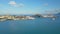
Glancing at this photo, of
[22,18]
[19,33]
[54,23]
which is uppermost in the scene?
[22,18]

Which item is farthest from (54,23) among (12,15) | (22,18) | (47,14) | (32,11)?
(12,15)

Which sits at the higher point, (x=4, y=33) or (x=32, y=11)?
(x=32, y=11)

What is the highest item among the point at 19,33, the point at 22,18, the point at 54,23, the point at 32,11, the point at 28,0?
the point at 28,0

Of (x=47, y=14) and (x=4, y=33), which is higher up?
(x=47, y=14)

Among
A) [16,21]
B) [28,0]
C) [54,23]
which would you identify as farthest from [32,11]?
[54,23]

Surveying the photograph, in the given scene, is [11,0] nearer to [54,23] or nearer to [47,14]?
[47,14]

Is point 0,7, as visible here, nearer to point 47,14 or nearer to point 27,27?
point 27,27
